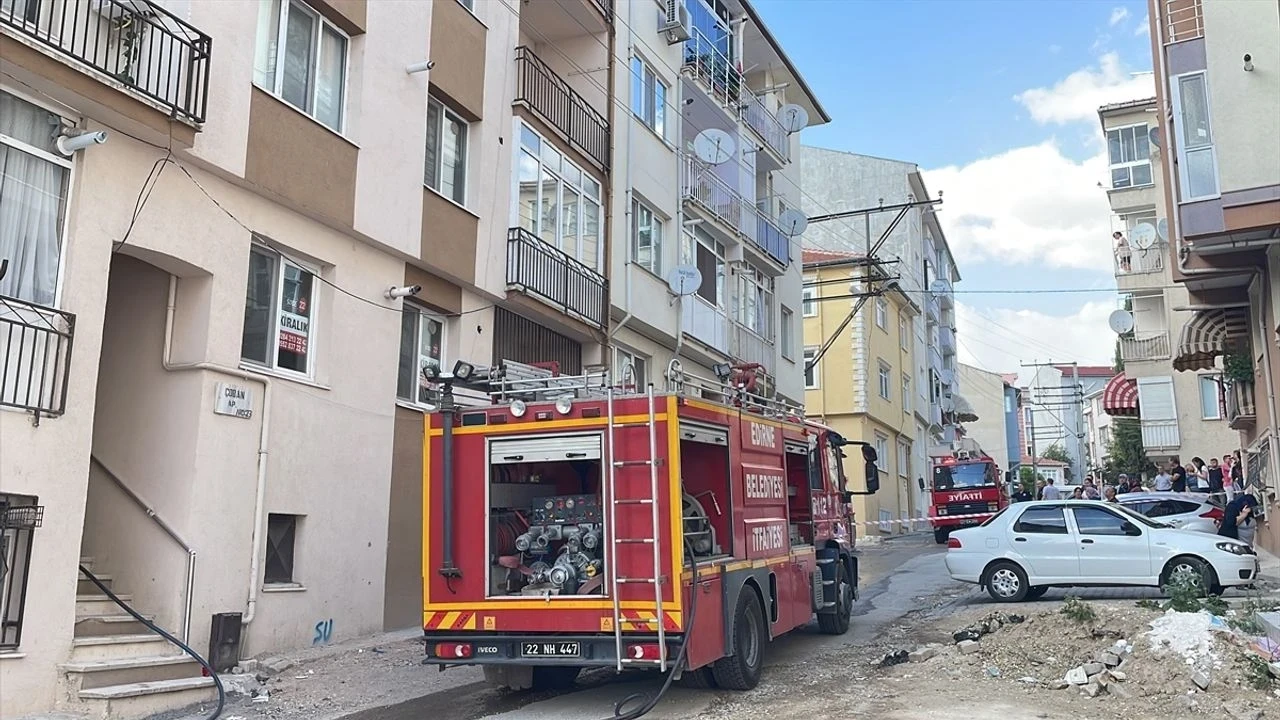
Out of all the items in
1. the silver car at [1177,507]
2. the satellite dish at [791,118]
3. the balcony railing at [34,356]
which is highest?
the satellite dish at [791,118]

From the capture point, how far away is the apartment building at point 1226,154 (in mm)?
15312

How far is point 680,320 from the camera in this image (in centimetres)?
2198

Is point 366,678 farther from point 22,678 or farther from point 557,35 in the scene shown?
point 557,35

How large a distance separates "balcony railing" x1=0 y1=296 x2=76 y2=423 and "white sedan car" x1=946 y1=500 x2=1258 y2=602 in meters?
12.3

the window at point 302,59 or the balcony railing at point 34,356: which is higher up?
the window at point 302,59

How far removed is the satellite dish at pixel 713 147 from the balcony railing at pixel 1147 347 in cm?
2281

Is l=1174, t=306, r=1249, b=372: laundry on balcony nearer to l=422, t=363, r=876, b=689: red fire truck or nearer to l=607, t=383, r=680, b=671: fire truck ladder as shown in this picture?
l=422, t=363, r=876, b=689: red fire truck

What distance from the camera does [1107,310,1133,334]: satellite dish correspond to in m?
35.1

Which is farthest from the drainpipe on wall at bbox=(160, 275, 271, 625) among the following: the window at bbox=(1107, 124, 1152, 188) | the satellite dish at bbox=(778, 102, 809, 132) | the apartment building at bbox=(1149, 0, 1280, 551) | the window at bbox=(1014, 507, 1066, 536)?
the window at bbox=(1107, 124, 1152, 188)

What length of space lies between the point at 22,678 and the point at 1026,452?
118023 mm

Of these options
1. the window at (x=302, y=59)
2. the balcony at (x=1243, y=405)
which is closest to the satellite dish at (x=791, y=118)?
the balcony at (x=1243, y=405)

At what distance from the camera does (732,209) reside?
1007 inches

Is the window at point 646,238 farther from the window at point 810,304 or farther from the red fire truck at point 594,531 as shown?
the window at point 810,304

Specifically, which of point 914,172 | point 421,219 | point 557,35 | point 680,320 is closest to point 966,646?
point 421,219
